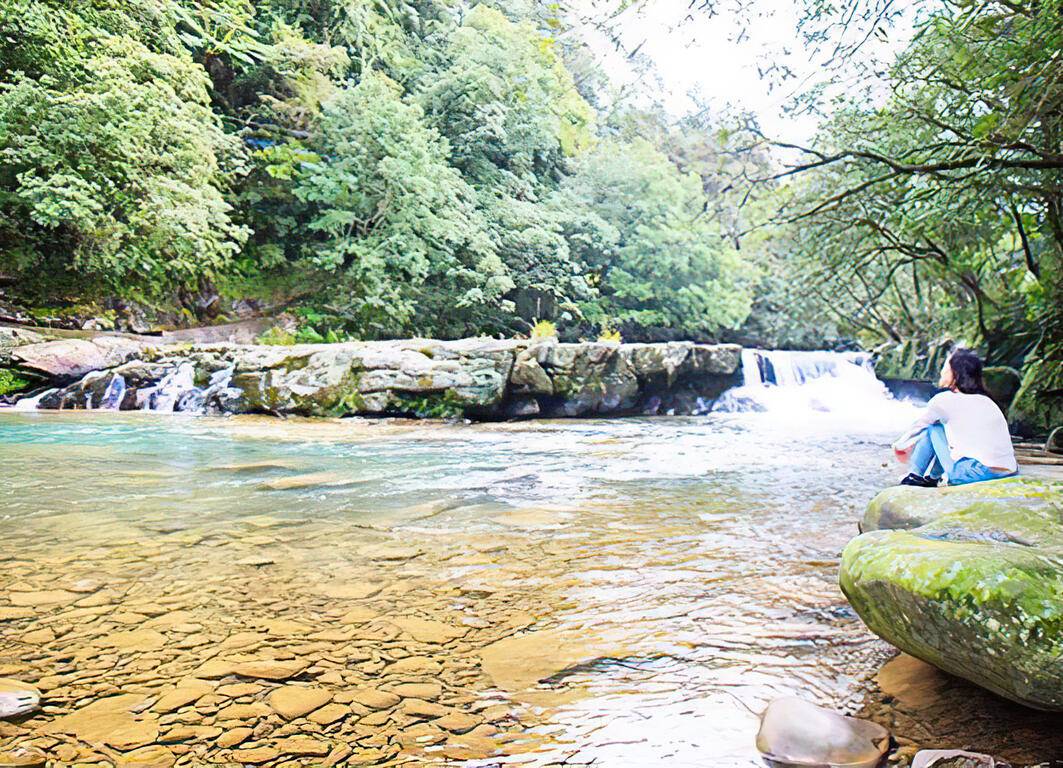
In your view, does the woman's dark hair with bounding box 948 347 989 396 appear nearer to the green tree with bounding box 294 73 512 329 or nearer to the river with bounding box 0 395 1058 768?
the river with bounding box 0 395 1058 768

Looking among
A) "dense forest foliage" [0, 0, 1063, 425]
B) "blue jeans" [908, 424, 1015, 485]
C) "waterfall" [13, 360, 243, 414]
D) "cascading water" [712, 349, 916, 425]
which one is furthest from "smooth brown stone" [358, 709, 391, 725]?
"cascading water" [712, 349, 916, 425]

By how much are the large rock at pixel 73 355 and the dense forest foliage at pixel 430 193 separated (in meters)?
1.71

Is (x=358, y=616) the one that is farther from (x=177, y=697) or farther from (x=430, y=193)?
(x=430, y=193)

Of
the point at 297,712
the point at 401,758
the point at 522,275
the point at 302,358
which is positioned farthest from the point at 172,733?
the point at 522,275

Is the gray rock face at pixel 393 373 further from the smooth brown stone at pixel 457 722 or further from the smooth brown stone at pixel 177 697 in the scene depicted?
the smooth brown stone at pixel 457 722

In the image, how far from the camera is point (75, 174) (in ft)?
40.2

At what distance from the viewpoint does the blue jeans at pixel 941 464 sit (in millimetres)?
3629

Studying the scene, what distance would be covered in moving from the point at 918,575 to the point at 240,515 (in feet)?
13.0

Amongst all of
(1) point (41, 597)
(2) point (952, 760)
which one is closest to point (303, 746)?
(2) point (952, 760)

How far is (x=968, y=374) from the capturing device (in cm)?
378

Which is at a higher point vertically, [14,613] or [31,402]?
[31,402]

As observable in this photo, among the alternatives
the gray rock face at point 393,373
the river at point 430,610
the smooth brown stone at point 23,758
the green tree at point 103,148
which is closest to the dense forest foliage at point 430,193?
the green tree at point 103,148

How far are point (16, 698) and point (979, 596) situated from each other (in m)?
2.73

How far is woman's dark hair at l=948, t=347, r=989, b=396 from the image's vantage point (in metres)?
3.77
